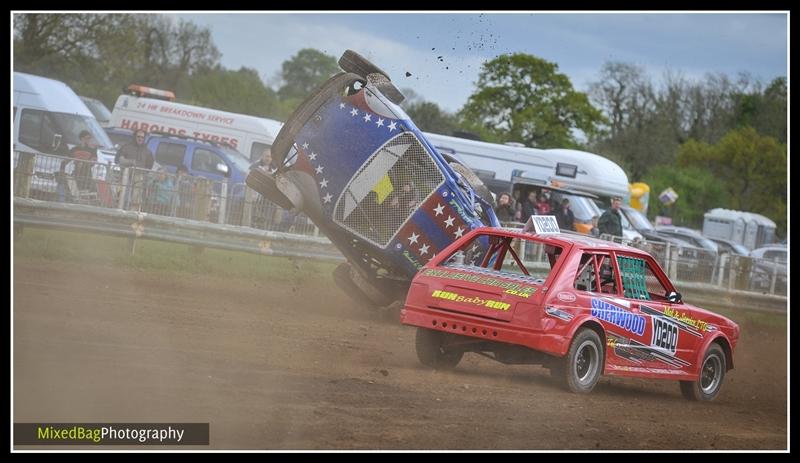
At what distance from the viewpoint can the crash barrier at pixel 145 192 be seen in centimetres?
1505

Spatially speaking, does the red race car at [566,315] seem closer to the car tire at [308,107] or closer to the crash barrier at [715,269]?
the car tire at [308,107]

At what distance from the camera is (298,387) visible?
788cm

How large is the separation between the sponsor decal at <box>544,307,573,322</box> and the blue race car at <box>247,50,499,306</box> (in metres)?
2.94

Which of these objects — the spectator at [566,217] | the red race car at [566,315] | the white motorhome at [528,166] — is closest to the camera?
the red race car at [566,315]

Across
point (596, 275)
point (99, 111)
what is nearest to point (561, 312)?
point (596, 275)

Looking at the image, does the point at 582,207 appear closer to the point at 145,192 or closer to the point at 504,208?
the point at 504,208

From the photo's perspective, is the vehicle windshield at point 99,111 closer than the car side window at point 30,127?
No

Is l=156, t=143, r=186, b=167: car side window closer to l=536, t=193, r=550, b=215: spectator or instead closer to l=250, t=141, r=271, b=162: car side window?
l=250, t=141, r=271, b=162: car side window

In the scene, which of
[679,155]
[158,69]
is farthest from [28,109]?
[679,155]

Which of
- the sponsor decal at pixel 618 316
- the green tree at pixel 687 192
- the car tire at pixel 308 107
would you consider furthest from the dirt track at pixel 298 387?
the green tree at pixel 687 192

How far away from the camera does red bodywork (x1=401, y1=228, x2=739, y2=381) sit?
28.8 feet

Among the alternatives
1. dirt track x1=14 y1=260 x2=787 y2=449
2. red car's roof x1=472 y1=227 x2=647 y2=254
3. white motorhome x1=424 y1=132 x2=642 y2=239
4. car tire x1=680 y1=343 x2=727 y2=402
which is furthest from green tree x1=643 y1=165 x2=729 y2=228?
red car's roof x1=472 y1=227 x2=647 y2=254

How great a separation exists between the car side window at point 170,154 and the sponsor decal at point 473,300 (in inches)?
537

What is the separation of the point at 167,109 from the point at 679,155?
1225 inches
